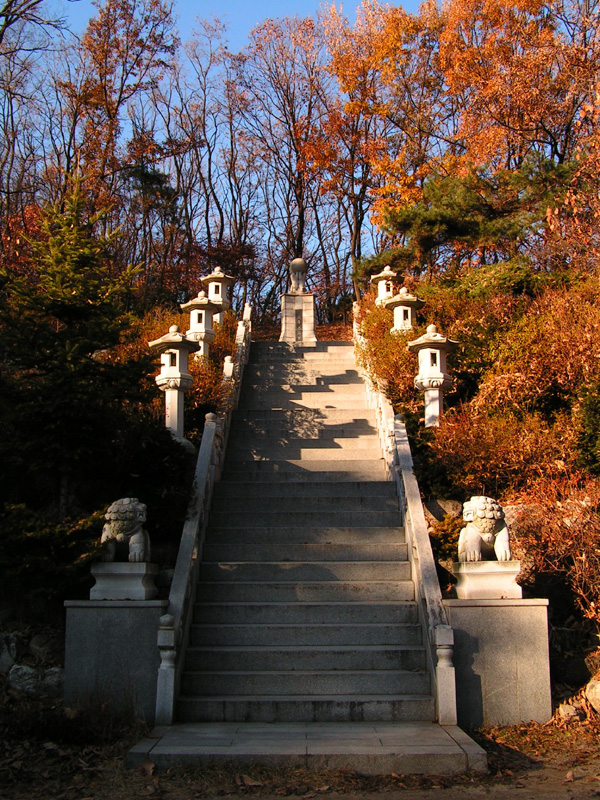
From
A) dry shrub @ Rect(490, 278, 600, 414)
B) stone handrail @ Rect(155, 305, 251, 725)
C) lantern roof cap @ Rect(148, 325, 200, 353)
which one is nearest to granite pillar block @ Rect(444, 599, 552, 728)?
stone handrail @ Rect(155, 305, 251, 725)

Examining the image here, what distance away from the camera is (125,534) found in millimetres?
6996

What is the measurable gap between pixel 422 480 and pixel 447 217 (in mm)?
9274

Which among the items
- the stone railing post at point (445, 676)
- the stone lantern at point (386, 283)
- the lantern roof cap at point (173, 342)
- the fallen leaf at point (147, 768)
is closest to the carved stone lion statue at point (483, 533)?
the stone railing post at point (445, 676)

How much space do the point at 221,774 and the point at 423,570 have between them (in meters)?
2.96

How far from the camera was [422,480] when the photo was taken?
9.82 m

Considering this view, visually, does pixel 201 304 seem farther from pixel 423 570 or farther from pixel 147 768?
pixel 147 768

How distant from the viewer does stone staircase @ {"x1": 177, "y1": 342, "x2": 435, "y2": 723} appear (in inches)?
260

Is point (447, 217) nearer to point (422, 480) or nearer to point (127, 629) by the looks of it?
point (422, 480)

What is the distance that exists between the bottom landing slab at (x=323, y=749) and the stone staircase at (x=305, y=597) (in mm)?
418

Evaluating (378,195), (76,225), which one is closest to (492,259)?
(378,195)

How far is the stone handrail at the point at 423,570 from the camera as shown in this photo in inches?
251

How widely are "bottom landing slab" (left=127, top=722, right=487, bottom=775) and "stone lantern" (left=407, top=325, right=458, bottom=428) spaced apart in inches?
227

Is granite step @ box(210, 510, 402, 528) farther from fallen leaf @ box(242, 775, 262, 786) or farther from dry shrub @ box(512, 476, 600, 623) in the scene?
fallen leaf @ box(242, 775, 262, 786)

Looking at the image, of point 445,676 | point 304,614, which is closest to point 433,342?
point 304,614
